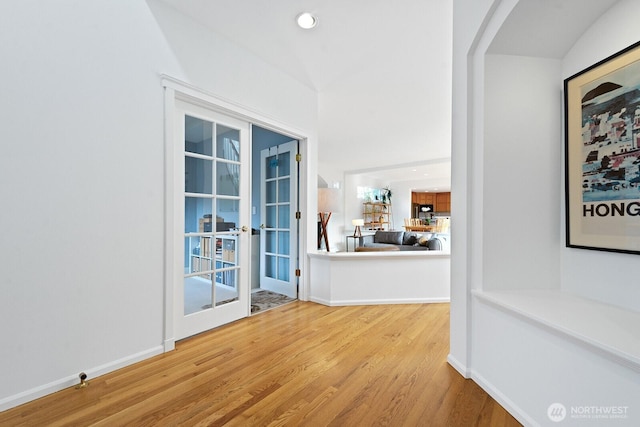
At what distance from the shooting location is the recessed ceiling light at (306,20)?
7.92ft

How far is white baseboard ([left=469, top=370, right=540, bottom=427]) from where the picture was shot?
52.6 inches

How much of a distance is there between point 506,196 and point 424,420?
130 centimetres

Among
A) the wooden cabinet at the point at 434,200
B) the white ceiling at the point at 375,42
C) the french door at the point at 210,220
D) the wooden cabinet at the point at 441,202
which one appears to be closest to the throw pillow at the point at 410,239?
the white ceiling at the point at 375,42

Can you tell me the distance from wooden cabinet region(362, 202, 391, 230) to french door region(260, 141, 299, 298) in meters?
5.70

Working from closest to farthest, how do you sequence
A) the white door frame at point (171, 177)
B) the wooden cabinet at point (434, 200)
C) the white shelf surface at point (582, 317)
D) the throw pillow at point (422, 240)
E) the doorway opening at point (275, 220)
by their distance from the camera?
the white shelf surface at point (582, 317)
the white door frame at point (171, 177)
the doorway opening at point (275, 220)
the throw pillow at point (422, 240)
the wooden cabinet at point (434, 200)

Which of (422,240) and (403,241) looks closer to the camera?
(422,240)

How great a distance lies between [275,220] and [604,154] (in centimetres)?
316

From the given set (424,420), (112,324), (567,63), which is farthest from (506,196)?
(112,324)

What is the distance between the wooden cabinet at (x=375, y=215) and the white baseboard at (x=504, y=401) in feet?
24.7

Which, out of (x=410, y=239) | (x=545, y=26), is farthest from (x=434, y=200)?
(x=545, y=26)

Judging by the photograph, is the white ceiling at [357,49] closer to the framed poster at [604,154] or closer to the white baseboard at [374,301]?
the framed poster at [604,154]

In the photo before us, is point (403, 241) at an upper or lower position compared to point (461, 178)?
lower

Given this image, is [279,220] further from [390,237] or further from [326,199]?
[390,237]

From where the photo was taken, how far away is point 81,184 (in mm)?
1717
